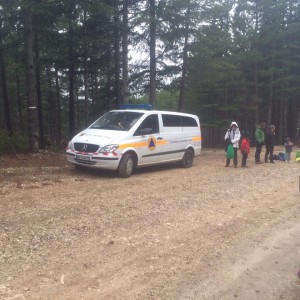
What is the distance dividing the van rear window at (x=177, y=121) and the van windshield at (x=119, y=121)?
3.92 feet

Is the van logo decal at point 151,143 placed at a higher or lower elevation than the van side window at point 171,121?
lower

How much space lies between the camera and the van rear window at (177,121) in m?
12.5

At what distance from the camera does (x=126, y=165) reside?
1055 cm

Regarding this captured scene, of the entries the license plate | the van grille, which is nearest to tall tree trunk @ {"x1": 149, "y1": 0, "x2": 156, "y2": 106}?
the van grille

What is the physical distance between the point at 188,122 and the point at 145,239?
29.2 feet

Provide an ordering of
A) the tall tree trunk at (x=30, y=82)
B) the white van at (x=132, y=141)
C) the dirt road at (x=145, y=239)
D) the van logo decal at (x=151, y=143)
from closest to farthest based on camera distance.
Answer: the dirt road at (x=145, y=239) < the white van at (x=132, y=141) < the van logo decal at (x=151, y=143) < the tall tree trunk at (x=30, y=82)

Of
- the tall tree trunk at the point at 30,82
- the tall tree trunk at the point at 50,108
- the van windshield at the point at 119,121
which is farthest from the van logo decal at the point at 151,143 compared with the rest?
the tall tree trunk at the point at 50,108

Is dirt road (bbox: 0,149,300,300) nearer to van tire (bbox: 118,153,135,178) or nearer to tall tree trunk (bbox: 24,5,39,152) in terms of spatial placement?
van tire (bbox: 118,153,135,178)

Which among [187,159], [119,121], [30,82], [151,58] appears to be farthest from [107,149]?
[151,58]

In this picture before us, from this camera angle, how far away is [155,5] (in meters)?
17.1

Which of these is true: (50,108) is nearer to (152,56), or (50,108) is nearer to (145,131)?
(152,56)

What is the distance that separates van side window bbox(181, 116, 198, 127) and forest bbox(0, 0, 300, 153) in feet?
15.3

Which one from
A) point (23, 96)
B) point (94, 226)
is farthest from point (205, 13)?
point (23, 96)

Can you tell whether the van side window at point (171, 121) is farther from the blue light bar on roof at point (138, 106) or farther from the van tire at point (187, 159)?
the van tire at point (187, 159)
